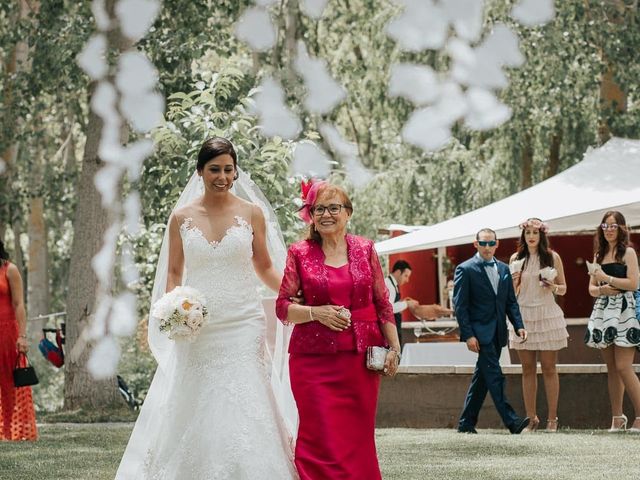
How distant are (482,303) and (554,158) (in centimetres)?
1092

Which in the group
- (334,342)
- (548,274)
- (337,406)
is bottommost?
(337,406)

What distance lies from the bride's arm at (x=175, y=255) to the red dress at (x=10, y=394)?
518cm

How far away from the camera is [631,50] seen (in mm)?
20078

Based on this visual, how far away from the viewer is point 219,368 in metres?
7.57

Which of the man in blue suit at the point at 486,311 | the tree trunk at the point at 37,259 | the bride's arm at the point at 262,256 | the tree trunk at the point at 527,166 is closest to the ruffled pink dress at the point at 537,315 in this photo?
the man in blue suit at the point at 486,311

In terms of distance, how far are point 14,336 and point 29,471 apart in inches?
122

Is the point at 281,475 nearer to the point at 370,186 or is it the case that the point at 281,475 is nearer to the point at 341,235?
the point at 341,235

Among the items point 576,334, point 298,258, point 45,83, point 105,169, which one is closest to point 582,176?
point 576,334

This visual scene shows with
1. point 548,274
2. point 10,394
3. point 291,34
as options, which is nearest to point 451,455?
point 548,274

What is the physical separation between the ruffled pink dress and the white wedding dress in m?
5.77

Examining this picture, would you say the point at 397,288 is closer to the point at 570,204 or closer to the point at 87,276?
the point at 570,204

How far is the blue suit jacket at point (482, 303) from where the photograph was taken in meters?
12.6

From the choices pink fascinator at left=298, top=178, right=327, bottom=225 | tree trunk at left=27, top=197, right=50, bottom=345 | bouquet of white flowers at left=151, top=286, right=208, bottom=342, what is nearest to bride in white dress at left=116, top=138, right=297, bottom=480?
bouquet of white flowers at left=151, top=286, right=208, bottom=342

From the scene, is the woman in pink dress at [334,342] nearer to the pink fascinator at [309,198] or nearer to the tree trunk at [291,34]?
the pink fascinator at [309,198]
